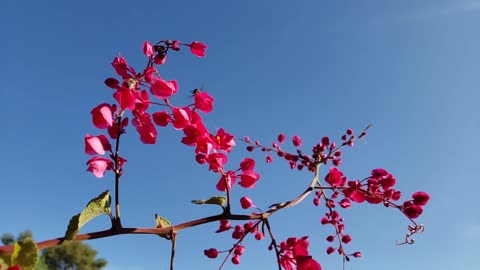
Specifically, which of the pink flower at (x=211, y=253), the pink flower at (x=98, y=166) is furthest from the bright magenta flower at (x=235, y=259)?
the pink flower at (x=98, y=166)

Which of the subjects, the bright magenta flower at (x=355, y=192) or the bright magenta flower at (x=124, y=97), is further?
the bright magenta flower at (x=355, y=192)

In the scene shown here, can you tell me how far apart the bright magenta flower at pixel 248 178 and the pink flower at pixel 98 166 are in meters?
0.36

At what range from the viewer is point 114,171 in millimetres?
874

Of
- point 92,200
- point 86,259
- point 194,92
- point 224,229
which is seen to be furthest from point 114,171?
point 86,259

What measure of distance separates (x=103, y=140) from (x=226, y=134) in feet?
1.01

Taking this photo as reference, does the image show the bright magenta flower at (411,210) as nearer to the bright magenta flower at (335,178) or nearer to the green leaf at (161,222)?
the bright magenta flower at (335,178)

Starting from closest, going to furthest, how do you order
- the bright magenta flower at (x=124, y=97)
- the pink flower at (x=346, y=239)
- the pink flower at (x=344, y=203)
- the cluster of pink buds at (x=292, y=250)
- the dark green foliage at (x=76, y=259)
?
the bright magenta flower at (x=124, y=97) < the cluster of pink buds at (x=292, y=250) < the pink flower at (x=344, y=203) < the pink flower at (x=346, y=239) < the dark green foliage at (x=76, y=259)

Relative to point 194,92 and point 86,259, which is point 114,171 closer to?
point 194,92

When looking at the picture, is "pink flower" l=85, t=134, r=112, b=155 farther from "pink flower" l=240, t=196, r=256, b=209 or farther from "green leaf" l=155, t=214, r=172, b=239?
"pink flower" l=240, t=196, r=256, b=209

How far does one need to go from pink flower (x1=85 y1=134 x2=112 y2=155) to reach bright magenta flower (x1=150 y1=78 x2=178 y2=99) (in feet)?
0.46

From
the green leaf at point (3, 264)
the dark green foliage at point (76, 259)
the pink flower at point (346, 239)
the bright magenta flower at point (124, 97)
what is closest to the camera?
the green leaf at point (3, 264)

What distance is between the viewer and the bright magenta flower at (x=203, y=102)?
3.58 ft

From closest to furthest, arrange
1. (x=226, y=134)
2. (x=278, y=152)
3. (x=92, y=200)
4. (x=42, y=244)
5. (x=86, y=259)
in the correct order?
(x=42, y=244) < (x=92, y=200) < (x=226, y=134) < (x=278, y=152) < (x=86, y=259)

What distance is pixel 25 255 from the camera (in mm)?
654
